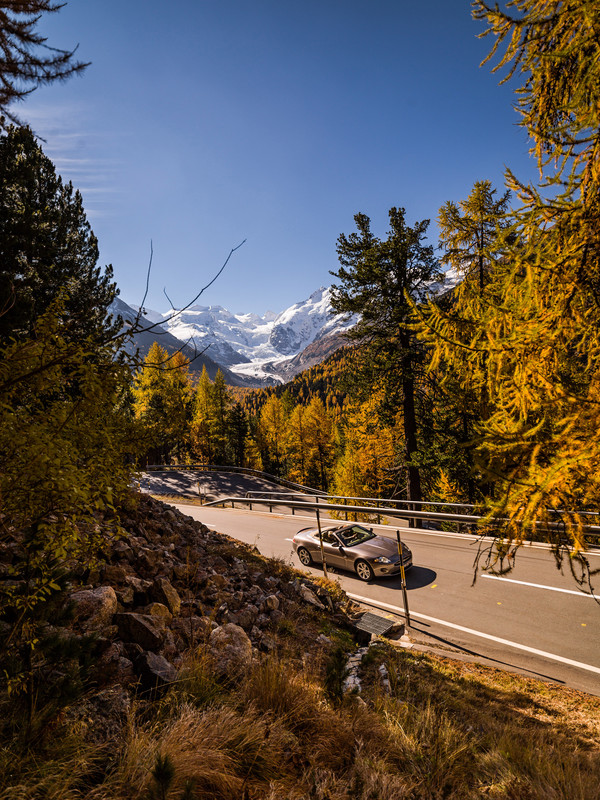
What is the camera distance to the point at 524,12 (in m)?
3.97

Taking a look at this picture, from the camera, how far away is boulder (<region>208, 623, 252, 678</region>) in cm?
395

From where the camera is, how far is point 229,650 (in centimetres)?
426

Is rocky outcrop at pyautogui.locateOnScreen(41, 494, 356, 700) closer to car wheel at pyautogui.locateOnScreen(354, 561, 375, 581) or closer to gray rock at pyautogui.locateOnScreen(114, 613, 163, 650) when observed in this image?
gray rock at pyautogui.locateOnScreen(114, 613, 163, 650)

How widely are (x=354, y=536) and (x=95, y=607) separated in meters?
7.78

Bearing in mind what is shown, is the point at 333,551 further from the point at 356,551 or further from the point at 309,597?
the point at 309,597

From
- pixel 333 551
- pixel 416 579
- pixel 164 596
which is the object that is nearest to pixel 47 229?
pixel 164 596

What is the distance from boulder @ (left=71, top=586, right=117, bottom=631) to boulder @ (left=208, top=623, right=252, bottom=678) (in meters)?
1.22

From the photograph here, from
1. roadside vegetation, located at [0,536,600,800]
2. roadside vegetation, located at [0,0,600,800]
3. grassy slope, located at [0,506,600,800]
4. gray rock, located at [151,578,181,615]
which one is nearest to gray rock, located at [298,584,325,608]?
roadside vegetation, located at [0,0,600,800]

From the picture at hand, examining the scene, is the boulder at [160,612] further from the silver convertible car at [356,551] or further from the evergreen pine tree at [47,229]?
the silver convertible car at [356,551]

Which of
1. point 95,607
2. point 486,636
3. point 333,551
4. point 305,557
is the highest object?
point 95,607

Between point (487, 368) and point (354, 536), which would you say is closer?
point (487, 368)

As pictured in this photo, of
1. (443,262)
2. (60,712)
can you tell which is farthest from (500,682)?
(443,262)

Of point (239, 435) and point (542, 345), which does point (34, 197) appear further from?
point (239, 435)

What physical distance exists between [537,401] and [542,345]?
0.59 m
